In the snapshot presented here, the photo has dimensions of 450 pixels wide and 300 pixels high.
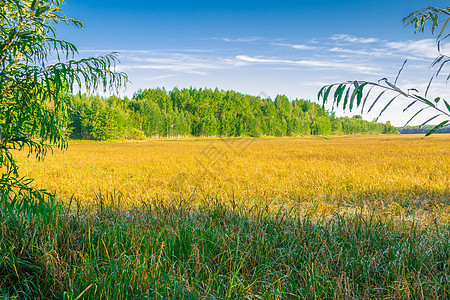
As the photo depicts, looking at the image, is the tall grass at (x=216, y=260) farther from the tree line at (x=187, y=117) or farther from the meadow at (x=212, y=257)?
the tree line at (x=187, y=117)

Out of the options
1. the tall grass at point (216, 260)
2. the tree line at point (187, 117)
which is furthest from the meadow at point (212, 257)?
the tree line at point (187, 117)

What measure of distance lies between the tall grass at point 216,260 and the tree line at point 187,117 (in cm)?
5588

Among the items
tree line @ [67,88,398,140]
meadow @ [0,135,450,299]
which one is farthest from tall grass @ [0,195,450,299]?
tree line @ [67,88,398,140]

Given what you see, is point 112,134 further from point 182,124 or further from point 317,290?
point 317,290

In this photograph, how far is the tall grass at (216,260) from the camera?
225 centimetres

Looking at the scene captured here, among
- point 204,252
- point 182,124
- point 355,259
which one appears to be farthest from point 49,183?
point 182,124

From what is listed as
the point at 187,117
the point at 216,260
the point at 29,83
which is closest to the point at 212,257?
the point at 216,260

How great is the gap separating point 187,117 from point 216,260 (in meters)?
83.9

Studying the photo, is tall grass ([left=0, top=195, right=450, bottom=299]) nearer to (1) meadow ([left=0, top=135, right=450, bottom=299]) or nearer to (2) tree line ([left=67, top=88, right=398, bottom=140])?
(1) meadow ([left=0, top=135, right=450, bottom=299])

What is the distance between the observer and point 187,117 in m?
85.1

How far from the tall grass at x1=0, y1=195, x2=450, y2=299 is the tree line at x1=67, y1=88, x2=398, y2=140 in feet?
183

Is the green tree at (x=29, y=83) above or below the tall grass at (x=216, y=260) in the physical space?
above

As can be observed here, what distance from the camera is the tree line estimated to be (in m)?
61.0

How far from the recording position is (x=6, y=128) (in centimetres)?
236
